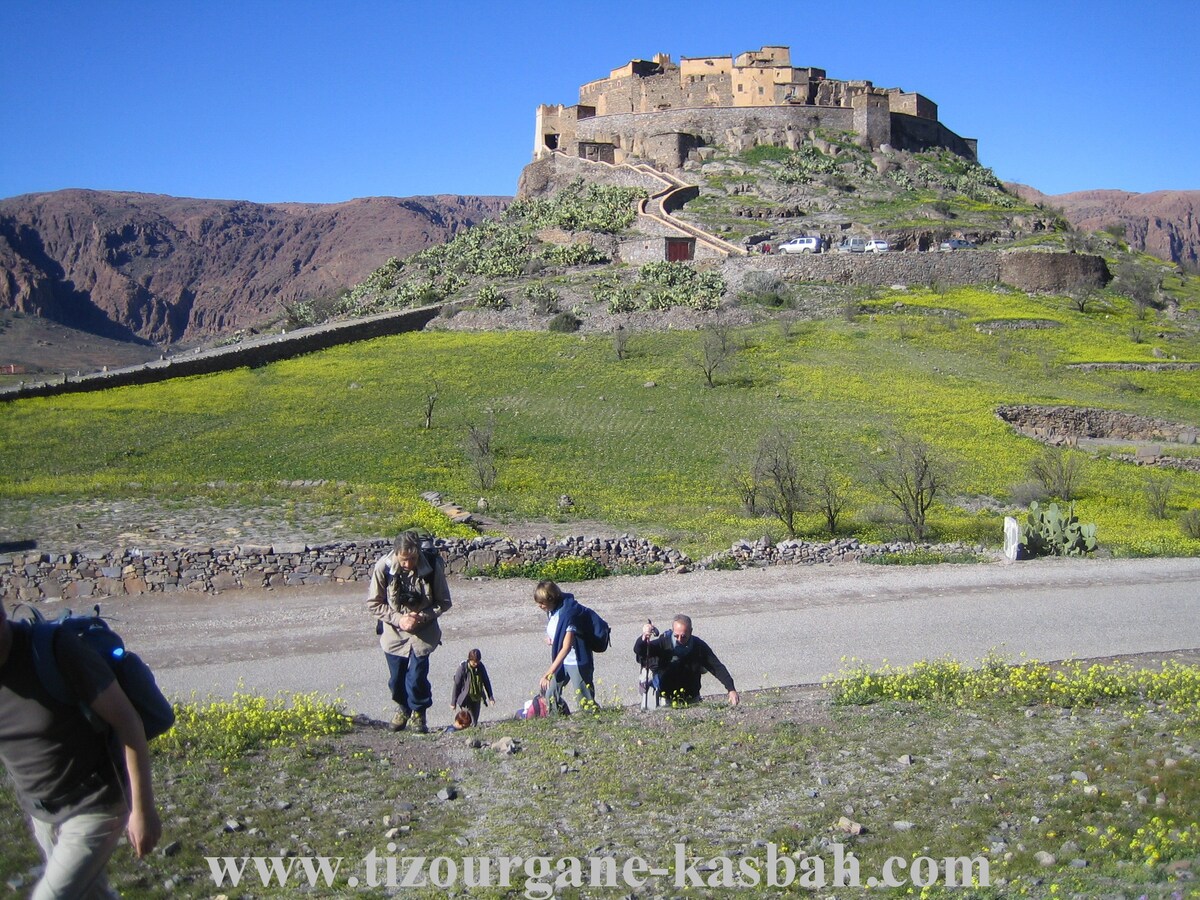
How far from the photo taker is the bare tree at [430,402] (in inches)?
1089

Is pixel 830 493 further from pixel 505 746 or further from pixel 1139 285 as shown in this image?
pixel 1139 285

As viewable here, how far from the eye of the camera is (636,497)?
818 inches

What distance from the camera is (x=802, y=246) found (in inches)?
1937

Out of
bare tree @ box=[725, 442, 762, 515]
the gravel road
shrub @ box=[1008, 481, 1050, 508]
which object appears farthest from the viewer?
shrub @ box=[1008, 481, 1050, 508]

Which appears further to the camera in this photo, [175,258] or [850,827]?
[175,258]

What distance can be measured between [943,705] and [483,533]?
31.9ft

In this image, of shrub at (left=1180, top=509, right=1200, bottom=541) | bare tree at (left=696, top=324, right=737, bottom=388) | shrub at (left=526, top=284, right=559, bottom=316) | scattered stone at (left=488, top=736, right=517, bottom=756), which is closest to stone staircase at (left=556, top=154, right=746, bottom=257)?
shrub at (left=526, top=284, right=559, bottom=316)

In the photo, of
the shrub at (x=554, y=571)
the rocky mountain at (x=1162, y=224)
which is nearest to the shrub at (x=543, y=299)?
the shrub at (x=554, y=571)

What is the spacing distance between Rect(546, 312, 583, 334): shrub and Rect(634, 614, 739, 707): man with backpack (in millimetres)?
33200

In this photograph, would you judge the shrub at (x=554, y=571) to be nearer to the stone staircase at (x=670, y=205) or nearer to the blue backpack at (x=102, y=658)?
the blue backpack at (x=102, y=658)

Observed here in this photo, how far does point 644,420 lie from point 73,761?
81.5 ft

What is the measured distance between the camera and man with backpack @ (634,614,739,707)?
27.4 feet

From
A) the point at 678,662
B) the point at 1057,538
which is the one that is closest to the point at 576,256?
the point at 1057,538

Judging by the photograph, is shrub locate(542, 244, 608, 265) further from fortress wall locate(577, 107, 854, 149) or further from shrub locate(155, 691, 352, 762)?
shrub locate(155, 691, 352, 762)
